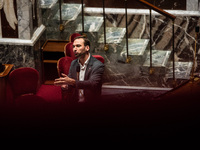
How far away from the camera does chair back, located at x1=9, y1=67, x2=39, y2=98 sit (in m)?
4.32

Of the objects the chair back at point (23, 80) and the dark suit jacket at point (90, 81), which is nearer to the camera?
the dark suit jacket at point (90, 81)

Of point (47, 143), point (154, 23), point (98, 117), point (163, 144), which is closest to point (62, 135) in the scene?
point (47, 143)

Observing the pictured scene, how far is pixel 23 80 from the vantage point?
4367 millimetres

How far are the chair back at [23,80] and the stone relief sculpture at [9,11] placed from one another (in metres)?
0.91

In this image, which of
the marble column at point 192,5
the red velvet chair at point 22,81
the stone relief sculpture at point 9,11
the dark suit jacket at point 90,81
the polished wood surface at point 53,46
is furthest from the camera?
the marble column at point 192,5

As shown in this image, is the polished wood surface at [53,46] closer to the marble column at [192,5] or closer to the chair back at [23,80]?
the chair back at [23,80]

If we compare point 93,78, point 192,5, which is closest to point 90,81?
point 93,78

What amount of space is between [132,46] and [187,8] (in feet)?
3.47

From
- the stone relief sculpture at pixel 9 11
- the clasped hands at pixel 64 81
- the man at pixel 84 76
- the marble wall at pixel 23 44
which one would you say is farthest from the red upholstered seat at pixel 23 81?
the stone relief sculpture at pixel 9 11

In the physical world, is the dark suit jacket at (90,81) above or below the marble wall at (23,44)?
below

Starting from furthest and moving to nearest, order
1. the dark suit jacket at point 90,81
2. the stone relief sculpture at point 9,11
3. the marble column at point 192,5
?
1. the marble column at point 192,5
2. the stone relief sculpture at point 9,11
3. the dark suit jacket at point 90,81

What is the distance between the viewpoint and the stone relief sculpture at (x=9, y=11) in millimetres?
4949

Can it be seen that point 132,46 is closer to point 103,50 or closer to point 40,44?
point 103,50

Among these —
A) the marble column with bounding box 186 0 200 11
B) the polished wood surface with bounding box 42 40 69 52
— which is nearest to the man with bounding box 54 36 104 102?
the polished wood surface with bounding box 42 40 69 52
